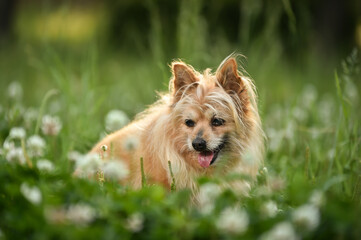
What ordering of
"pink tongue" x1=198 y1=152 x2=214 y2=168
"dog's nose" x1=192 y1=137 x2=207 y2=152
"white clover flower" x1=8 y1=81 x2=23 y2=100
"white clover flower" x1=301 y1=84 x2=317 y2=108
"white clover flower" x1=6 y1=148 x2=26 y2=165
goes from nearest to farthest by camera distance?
"white clover flower" x1=6 y1=148 x2=26 y2=165 < "dog's nose" x1=192 y1=137 x2=207 y2=152 < "pink tongue" x1=198 y1=152 x2=214 y2=168 < "white clover flower" x1=8 y1=81 x2=23 y2=100 < "white clover flower" x1=301 y1=84 x2=317 y2=108

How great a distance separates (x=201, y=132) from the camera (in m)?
3.88

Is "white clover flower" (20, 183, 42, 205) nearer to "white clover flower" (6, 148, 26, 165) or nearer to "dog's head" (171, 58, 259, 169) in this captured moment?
"white clover flower" (6, 148, 26, 165)

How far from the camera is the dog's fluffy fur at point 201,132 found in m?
3.94

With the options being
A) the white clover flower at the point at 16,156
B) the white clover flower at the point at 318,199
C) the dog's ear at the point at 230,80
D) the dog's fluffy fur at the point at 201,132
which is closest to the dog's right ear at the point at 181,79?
the dog's fluffy fur at the point at 201,132

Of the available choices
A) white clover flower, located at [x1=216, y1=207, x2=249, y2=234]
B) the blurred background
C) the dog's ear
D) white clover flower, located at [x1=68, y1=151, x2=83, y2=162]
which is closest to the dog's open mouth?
the dog's ear

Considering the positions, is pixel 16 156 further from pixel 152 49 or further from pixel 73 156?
pixel 152 49

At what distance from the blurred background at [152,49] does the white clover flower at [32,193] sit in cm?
225

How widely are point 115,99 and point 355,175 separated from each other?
4581mm

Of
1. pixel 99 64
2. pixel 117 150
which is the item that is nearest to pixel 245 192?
pixel 117 150

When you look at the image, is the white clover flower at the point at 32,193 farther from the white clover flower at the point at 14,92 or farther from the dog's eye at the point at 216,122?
the white clover flower at the point at 14,92

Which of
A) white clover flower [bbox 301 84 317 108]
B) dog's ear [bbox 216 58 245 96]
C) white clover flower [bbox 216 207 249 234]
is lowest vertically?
white clover flower [bbox 216 207 249 234]

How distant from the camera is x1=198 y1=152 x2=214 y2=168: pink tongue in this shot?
3.91m

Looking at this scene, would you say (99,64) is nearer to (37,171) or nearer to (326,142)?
(326,142)

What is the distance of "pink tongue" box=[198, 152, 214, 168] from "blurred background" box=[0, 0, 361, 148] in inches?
38.2
